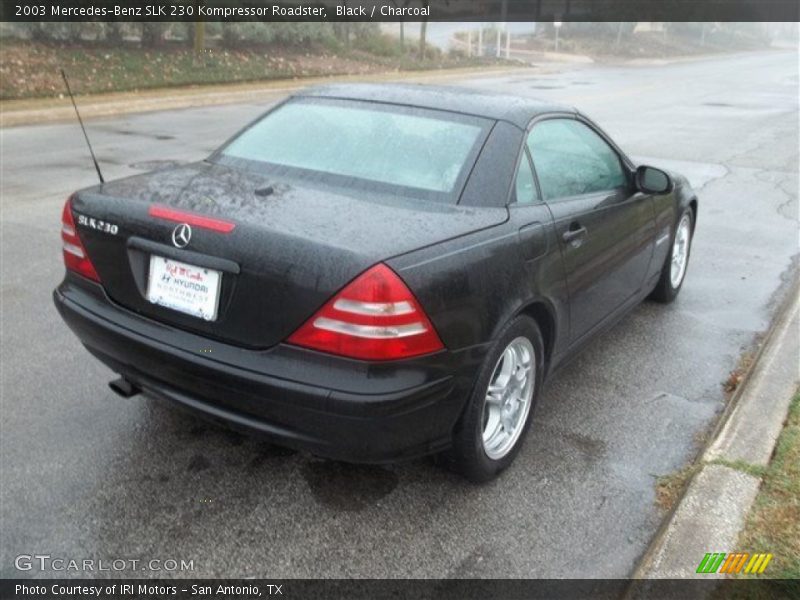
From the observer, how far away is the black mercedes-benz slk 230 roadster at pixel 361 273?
2586mm

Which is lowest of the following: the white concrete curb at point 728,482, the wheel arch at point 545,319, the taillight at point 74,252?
the white concrete curb at point 728,482

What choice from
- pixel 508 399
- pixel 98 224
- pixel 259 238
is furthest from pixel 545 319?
pixel 98 224

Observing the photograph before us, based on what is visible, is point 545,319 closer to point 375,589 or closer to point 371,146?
point 371,146

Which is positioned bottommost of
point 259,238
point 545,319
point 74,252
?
point 545,319

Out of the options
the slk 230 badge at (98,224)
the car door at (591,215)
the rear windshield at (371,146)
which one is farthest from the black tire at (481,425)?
the slk 230 badge at (98,224)

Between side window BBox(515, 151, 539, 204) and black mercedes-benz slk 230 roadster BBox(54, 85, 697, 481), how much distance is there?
0.04ft

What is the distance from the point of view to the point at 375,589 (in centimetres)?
262

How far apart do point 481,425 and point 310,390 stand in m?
0.79

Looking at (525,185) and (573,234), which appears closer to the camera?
(525,185)

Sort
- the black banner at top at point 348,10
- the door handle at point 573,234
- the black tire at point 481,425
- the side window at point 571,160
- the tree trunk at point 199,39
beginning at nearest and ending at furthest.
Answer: the black tire at point 481,425 < the door handle at point 573,234 < the side window at point 571,160 < the black banner at top at point 348,10 < the tree trunk at point 199,39

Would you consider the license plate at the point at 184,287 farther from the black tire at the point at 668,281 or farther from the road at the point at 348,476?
the black tire at the point at 668,281

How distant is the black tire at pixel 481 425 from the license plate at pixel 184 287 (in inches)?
39.8

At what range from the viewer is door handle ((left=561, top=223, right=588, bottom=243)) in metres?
3.42

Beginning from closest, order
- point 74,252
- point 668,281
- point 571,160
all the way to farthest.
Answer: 1. point 74,252
2. point 571,160
3. point 668,281
